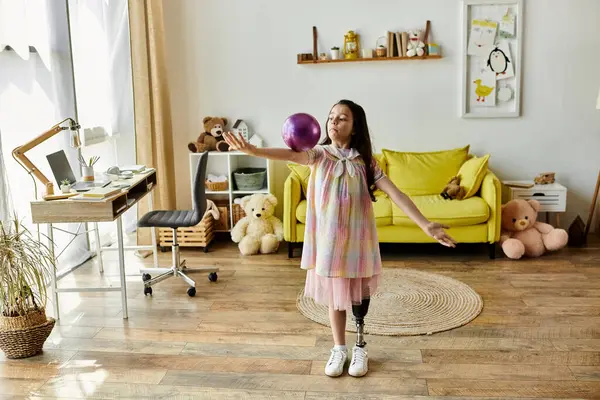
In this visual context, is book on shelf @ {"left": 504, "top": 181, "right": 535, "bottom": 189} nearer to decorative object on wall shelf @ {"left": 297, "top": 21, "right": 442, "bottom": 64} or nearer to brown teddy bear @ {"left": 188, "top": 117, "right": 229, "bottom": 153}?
decorative object on wall shelf @ {"left": 297, "top": 21, "right": 442, "bottom": 64}

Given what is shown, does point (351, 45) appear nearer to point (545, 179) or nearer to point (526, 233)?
point (545, 179)

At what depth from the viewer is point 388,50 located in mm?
5137

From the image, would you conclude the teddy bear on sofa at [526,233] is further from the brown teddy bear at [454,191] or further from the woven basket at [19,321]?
the woven basket at [19,321]

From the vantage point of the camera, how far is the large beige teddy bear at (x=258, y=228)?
16.3 feet

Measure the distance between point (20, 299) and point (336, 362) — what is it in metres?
1.60

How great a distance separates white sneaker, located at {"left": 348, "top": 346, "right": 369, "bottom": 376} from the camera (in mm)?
2875

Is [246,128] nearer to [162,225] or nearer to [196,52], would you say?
[196,52]

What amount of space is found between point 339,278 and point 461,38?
3155 millimetres

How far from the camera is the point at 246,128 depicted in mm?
5414

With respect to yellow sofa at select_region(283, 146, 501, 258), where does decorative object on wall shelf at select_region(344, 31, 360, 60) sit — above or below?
above

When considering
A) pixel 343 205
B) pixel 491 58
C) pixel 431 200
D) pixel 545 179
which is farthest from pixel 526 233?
pixel 343 205

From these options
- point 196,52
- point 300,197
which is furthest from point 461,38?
point 196,52

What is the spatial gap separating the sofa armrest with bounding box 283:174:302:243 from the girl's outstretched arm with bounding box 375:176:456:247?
200 cm

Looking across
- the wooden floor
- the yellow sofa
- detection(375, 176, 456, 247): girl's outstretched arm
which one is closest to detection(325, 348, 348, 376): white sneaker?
the wooden floor
